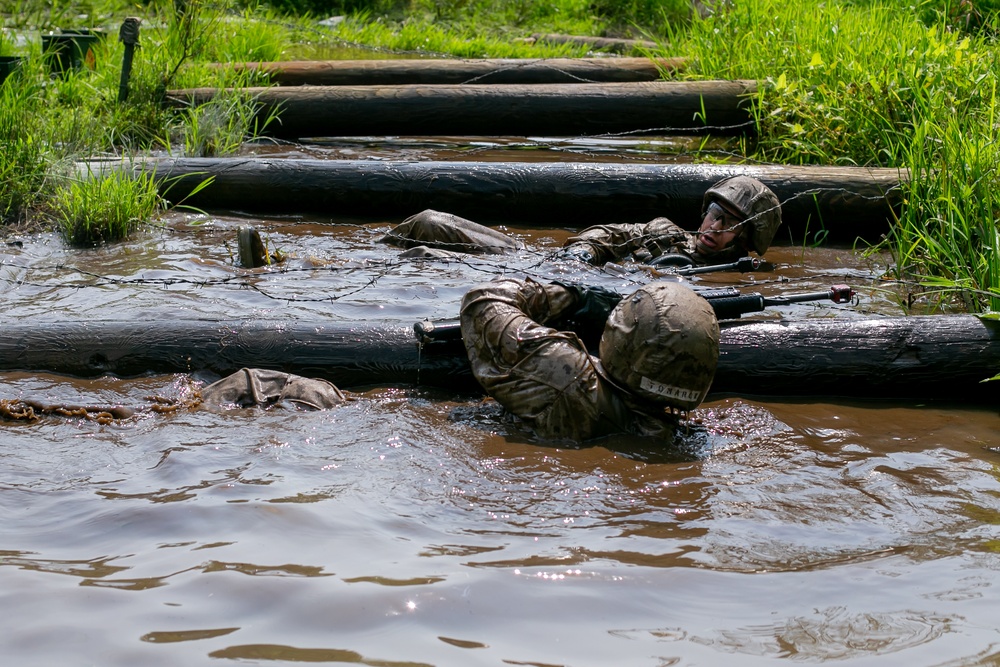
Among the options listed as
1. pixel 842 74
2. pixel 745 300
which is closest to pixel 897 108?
pixel 842 74

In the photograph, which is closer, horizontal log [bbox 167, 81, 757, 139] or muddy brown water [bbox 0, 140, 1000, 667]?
muddy brown water [bbox 0, 140, 1000, 667]

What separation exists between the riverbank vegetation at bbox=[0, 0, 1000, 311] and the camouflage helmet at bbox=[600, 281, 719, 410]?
1.46 metres

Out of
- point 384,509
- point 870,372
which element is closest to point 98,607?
point 384,509

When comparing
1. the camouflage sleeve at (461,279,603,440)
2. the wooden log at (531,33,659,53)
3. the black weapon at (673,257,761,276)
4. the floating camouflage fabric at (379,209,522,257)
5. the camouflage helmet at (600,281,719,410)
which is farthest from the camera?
the wooden log at (531,33,659,53)

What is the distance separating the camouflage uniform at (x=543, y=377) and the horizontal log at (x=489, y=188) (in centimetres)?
324

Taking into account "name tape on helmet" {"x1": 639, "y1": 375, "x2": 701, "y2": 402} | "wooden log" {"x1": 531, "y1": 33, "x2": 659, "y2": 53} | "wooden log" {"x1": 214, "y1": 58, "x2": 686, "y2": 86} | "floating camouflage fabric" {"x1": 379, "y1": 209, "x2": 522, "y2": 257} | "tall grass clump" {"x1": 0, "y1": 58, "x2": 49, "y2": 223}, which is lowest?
"name tape on helmet" {"x1": 639, "y1": 375, "x2": 701, "y2": 402}

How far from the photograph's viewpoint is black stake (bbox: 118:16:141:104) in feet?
28.4

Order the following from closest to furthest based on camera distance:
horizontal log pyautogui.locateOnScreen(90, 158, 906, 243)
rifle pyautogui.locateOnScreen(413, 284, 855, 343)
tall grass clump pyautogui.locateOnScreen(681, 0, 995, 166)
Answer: rifle pyautogui.locateOnScreen(413, 284, 855, 343)
horizontal log pyautogui.locateOnScreen(90, 158, 906, 243)
tall grass clump pyautogui.locateOnScreen(681, 0, 995, 166)

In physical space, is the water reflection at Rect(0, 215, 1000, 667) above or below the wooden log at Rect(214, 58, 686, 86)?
below

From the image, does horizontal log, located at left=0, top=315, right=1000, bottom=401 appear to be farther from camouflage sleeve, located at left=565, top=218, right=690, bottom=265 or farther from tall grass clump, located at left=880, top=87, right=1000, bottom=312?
camouflage sleeve, located at left=565, top=218, right=690, bottom=265

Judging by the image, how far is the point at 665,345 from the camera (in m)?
3.85

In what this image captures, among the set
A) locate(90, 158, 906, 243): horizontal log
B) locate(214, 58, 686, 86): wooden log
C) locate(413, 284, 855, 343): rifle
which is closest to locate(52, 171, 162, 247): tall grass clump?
locate(90, 158, 906, 243): horizontal log

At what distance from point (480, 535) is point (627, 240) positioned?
3.81 m

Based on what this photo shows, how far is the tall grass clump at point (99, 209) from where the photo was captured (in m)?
6.50
